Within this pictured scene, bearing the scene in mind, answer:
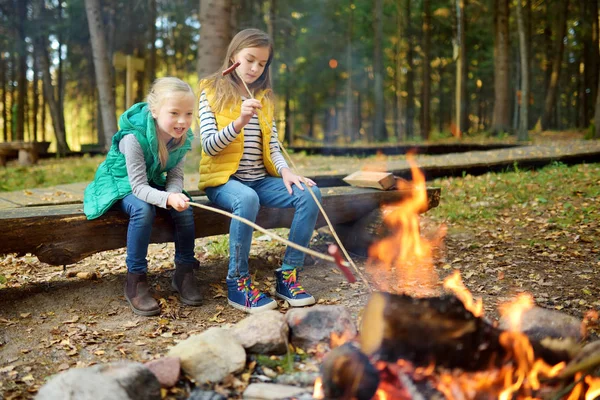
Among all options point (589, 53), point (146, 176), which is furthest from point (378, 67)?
point (146, 176)

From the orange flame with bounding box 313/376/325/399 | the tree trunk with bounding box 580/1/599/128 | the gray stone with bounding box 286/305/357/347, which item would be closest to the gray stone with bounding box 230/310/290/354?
the gray stone with bounding box 286/305/357/347

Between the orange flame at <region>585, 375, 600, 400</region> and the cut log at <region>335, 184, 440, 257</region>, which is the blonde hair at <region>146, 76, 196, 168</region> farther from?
the orange flame at <region>585, 375, 600, 400</region>

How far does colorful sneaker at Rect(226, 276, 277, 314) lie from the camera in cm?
363

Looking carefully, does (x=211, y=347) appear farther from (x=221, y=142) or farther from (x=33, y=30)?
(x=33, y=30)

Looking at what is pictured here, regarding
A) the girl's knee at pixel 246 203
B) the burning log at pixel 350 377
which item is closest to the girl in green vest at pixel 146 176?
the girl's knee at pixel 246 203

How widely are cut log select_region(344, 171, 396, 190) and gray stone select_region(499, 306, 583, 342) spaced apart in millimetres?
2245

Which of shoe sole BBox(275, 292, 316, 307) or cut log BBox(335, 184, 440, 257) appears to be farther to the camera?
cut log BBox(335, 184, 440, 257)

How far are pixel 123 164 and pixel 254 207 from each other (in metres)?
0.95

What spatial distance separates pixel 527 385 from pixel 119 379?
1.84m

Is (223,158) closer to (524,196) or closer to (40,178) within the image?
(524,196)

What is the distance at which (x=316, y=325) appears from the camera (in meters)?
2.96

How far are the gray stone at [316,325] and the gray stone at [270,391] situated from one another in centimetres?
42

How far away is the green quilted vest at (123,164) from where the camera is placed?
3551mm

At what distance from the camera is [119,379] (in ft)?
7.45
